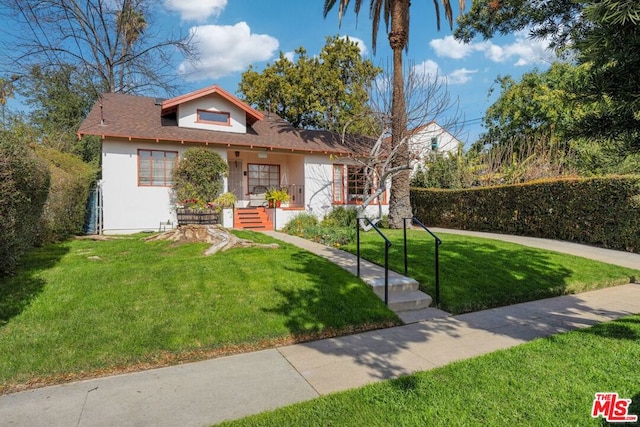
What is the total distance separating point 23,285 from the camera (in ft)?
16.5

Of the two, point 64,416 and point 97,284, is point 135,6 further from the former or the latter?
point 64,416

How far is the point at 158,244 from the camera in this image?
8.60 meters

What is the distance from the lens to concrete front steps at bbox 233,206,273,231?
518 inches

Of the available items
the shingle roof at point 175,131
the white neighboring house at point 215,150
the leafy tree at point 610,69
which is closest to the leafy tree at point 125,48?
the shingle roof at point 175,131

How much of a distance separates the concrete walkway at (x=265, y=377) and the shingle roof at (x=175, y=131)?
1006 cm

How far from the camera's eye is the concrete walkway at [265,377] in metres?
2.75

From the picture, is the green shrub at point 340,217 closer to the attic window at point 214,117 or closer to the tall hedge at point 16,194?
the attic window at point 214,117

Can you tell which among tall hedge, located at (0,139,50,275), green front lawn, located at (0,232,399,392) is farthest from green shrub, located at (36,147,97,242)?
tall hedge, located at (0,139,50,275)

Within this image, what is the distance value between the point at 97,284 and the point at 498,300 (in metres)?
6.33

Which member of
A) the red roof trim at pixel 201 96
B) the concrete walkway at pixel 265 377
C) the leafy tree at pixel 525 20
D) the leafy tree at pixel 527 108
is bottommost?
the concrete walkway at pixel 265 377

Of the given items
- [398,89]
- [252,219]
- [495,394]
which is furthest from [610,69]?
[252,219]

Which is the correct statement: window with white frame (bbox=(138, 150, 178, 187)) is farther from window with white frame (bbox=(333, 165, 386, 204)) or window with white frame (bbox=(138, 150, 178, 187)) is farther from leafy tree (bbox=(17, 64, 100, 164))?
leafy tree (bbox=(17, 64, 100, 164))

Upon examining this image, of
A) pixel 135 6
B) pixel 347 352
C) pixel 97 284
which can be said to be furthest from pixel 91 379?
pixel 135 6

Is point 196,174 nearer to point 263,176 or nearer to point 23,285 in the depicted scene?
point 263,176
